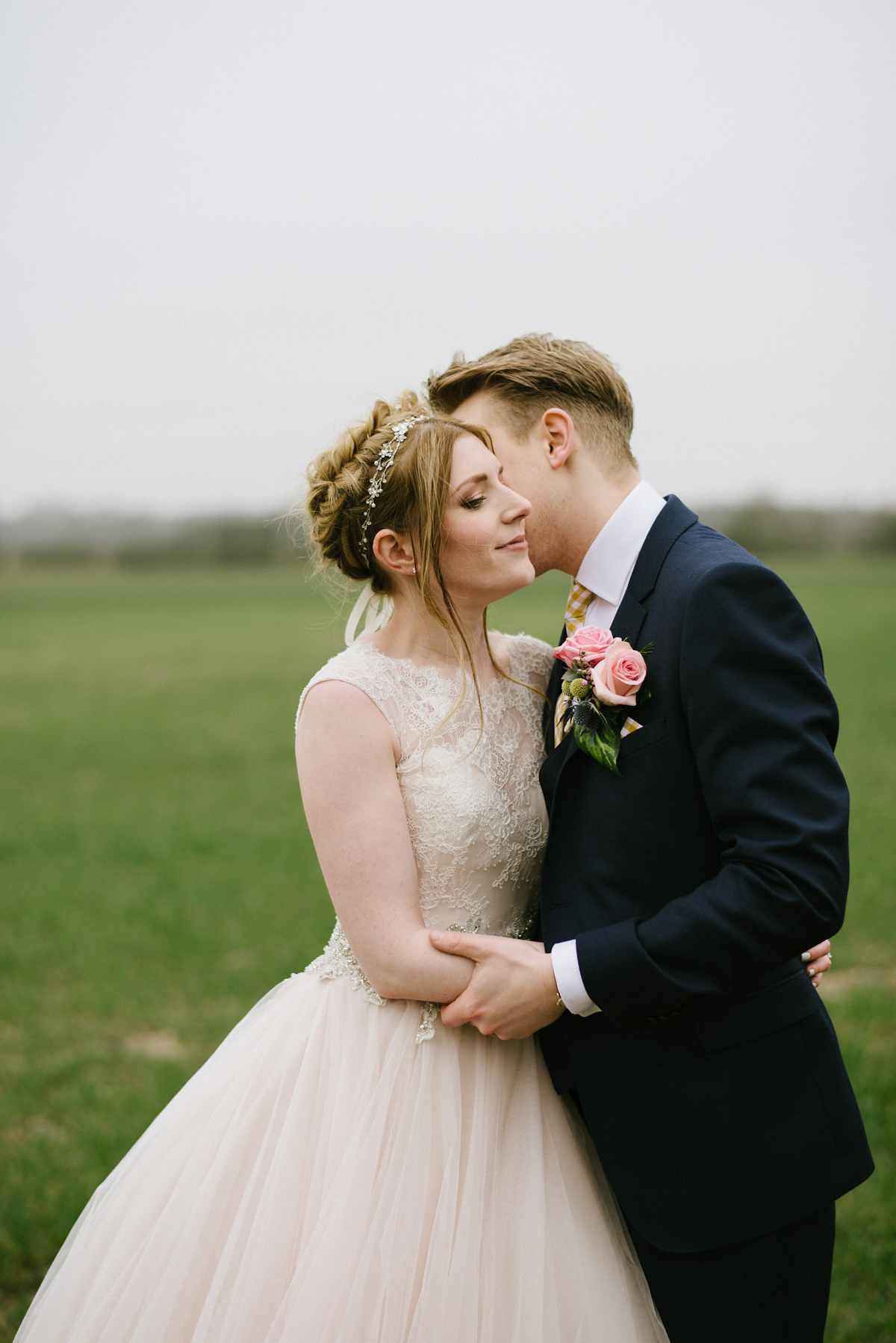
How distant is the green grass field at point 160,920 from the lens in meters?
4.47

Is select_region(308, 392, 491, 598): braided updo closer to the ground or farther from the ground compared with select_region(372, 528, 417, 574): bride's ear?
farther from the ground

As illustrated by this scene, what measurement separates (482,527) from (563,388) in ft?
1.62

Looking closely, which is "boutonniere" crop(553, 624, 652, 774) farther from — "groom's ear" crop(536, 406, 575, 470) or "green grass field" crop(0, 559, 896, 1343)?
"green grass field" crop(0, 559, 896, 1343)

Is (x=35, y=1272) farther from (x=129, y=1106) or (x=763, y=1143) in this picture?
(x=763, y=1143)

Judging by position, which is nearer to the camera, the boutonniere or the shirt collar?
the boutonniere

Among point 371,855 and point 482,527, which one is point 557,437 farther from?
point 371,855

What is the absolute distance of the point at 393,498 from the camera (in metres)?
2.75

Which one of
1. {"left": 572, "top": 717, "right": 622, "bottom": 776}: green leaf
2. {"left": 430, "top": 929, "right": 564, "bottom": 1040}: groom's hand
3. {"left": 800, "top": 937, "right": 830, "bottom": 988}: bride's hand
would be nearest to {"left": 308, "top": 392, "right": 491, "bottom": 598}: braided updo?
{"left": 572, "top": 717, "right": 622, "bottom": 776}: green leaf

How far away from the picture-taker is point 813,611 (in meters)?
39.1

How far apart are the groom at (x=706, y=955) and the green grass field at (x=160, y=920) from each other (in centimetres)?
151

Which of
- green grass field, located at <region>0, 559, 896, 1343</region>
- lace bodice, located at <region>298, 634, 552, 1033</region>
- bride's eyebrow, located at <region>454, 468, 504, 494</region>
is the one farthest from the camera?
green grass field, located at <region>0, 559, 896, 1343</region>

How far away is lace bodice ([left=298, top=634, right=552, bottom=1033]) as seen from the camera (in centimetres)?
263

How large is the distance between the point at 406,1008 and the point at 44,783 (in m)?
12.8

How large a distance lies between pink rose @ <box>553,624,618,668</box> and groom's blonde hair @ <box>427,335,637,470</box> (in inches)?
23.7
